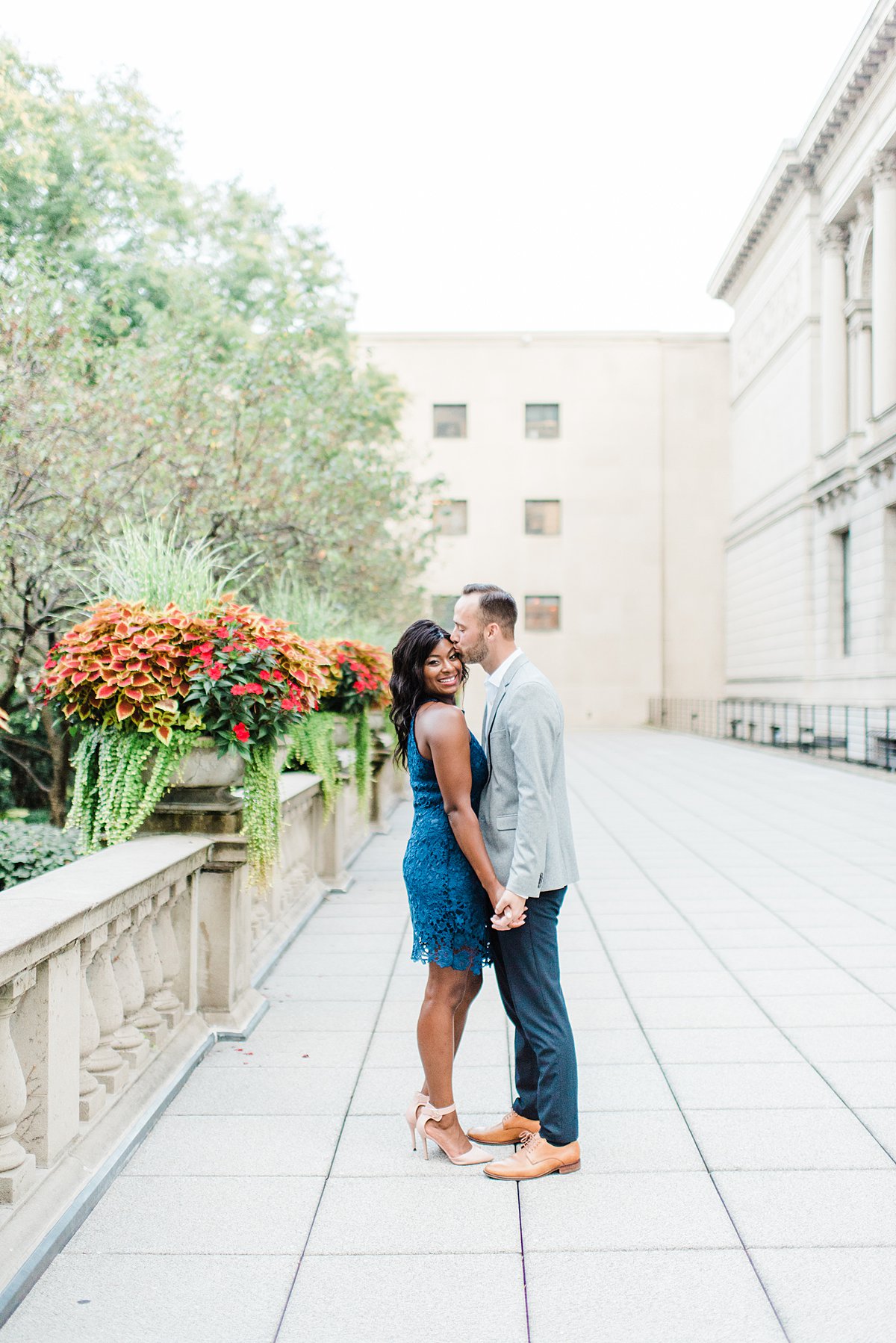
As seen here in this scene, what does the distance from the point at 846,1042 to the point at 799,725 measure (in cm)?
1933

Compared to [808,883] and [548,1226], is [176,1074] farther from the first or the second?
[808,883]

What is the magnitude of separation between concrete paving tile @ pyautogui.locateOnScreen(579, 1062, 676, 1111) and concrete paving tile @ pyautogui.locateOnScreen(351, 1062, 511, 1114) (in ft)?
1.00

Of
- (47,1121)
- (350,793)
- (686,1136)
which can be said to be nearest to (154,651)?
(47,1121)

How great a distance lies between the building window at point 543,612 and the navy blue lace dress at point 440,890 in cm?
3361

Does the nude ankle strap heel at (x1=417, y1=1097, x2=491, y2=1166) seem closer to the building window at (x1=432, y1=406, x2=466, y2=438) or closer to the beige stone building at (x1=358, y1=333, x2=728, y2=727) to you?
the beige stone building at (x1=358, y1=333, x2=728, y2=727)

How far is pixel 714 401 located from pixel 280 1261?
37394mm

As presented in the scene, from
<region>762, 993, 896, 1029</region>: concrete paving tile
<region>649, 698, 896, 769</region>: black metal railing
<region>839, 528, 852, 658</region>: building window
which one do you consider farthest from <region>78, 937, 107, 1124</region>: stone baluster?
<region>839, 528, 852, 658</region>: building window

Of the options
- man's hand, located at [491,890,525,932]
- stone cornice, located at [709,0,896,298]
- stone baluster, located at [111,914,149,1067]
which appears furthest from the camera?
stone cornice, located at [709,0,896,298]

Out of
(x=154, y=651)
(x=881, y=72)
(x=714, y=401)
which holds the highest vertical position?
(x=881, y=72)

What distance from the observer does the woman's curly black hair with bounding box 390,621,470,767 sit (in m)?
3.60

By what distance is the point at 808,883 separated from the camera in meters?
8.52

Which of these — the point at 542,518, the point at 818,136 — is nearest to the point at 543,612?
the point at 542,518

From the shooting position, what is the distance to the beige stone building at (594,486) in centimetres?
3719

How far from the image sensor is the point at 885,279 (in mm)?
25750
